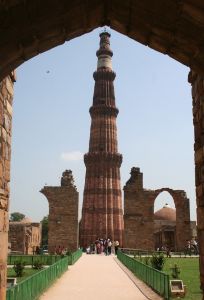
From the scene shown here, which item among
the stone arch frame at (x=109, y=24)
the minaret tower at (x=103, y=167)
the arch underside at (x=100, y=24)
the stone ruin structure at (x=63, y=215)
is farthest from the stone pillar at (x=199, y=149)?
the minaret tower at (x=103, y=167)

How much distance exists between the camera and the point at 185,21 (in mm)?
3713

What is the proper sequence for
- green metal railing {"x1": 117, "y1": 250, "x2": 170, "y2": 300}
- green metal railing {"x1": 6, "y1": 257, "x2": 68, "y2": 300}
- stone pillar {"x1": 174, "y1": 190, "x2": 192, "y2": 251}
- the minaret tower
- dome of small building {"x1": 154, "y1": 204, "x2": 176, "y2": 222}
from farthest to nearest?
dome of small building {"x1": 154, "y1": 204, "x2": 176, "y2": 222}, the minaret tower, stone pillar {"x1": 174, "y1": 190, "x2": 192, "y2": 251}, green metal railing {"x1": 117, "y1": 250, "x2": 170, "y2": 300}, green metal railing {"x1": 6, "y1": 257, "x2": 68, "y2": 300}

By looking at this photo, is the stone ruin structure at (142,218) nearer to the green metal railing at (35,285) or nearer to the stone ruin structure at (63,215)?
the stone ruin structure at (63,215)

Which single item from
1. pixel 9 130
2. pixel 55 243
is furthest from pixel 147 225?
pixel 9 130

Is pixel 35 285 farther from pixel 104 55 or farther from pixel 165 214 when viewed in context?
pixel 165 214

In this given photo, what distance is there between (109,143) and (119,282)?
79.7 ft

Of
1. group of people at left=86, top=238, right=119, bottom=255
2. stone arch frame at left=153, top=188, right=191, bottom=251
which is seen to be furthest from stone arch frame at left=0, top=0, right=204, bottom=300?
stone arch frame at left=153, top=188, right=191, bottom=251

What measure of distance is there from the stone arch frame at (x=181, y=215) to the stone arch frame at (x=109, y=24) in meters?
23.1

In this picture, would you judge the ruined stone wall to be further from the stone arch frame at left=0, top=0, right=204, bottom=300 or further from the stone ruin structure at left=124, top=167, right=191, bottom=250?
the stone arch frame at left=0, top=0, right=204, bottom=300

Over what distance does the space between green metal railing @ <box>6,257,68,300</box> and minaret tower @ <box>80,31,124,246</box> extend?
2019 cm

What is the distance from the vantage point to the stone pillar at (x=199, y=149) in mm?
4035

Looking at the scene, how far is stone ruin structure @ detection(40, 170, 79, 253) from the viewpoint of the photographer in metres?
26.0

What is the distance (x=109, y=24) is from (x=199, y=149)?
61.0 inches

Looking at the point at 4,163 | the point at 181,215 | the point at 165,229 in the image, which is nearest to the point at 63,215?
the point at 181,215
